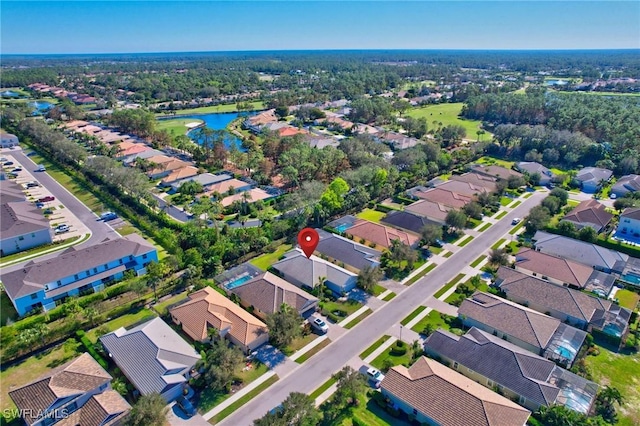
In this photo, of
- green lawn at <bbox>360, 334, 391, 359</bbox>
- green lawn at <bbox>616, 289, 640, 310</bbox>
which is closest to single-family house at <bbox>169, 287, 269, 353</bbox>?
green lawn at <bbox>360, 334, 391, 359</bbox>

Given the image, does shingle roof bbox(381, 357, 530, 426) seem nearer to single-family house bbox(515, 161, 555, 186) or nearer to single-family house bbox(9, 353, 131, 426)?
single-family house bbox(9, 353, 131, 426)

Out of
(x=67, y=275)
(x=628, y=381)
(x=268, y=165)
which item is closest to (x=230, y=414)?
(x=67, y=275)

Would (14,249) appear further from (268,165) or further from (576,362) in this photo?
(576,362)

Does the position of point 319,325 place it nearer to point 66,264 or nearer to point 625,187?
point 66,264

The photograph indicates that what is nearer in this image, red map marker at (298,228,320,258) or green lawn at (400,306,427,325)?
green lawn at (400,306,427,325)

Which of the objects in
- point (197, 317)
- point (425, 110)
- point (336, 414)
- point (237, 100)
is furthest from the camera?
point (237, 100)

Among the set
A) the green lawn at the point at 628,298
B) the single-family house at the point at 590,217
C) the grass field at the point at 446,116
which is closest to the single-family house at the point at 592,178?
the single-family house at the point at 590,217

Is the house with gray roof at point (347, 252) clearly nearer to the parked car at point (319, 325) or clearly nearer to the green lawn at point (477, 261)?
the parked car at point (319, 325)
